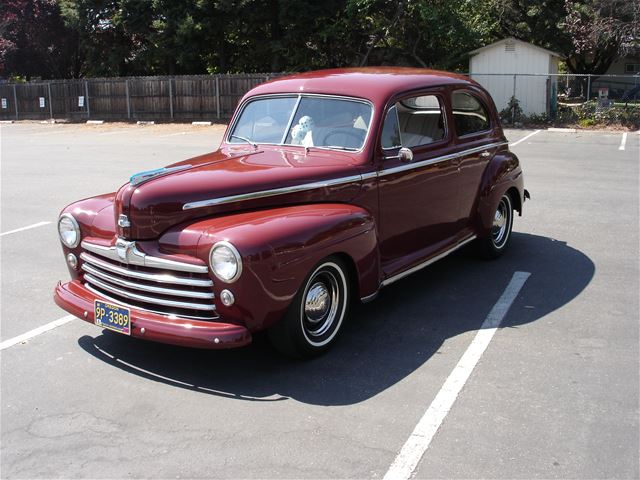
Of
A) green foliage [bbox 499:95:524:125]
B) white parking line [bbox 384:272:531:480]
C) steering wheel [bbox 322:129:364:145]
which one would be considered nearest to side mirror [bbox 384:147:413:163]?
steering wheel [bbox 322:129:364:145]

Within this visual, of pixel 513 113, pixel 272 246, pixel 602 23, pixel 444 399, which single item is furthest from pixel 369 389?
pixel 602 23

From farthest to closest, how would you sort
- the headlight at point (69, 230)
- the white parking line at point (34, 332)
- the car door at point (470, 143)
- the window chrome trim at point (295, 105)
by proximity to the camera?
the car door at point (470, 143)
the window chrome trim at point (295, 105)
the white parking line at point (34, 332)
the headlight at point (69, 230)

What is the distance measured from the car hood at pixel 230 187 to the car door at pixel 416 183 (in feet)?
1.43

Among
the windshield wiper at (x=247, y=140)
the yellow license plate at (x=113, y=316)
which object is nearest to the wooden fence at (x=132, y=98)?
the windshield wiper at (x=247, y=140)

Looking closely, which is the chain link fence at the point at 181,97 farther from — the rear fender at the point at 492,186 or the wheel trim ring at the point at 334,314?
the wheel trim ring at the point at 334,314

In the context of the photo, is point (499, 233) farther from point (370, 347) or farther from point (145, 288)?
point (145, 288)

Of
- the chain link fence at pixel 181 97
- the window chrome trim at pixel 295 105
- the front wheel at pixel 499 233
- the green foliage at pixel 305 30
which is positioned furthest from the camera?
the green foliage at pixel 305 30

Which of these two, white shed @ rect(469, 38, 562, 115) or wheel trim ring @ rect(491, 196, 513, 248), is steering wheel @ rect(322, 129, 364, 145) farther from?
white shed @ rect(469, 38, 562, 115)

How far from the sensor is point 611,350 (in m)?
4.66

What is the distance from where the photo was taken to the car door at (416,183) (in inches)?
206

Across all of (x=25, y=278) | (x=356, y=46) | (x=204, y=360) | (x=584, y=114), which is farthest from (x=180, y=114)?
(x=204, y=360)

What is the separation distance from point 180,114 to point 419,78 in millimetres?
25416

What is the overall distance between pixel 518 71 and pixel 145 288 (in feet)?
78.0

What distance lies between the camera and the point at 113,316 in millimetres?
4293
